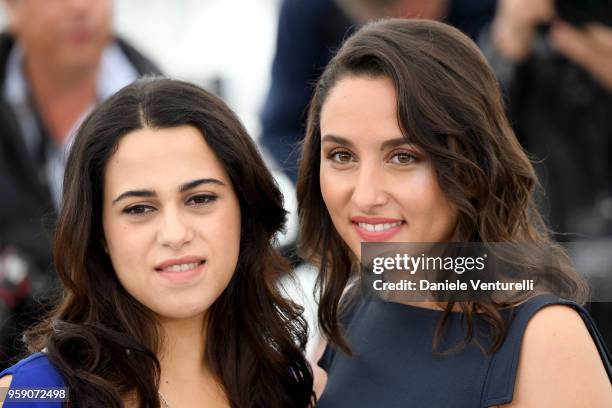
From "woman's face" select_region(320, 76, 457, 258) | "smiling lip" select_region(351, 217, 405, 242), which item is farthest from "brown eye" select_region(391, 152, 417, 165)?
"smiling lip" select_region(351, 217, 405, 242)

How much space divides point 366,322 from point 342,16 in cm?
144

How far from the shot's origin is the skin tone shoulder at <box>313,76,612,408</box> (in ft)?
7.21

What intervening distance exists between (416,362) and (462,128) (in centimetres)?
59

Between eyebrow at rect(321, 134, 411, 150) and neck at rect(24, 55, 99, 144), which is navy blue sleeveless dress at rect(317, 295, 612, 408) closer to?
eyebrow at rect(321, 134, 411, 150)

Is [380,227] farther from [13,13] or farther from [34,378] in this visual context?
[13,13]

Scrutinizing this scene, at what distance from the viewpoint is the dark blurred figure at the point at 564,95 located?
11.0 feet

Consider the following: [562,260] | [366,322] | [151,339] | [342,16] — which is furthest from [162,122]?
[342,16]

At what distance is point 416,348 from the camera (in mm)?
2531

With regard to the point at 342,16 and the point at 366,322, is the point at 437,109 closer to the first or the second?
the point at 366,322

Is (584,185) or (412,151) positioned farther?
(584,185)

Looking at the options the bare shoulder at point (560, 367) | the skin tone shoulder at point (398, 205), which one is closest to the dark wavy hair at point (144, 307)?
the skin tone shoulder at point (398, 205)

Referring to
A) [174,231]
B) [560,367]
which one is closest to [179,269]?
[174,231]

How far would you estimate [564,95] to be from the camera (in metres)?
3.40

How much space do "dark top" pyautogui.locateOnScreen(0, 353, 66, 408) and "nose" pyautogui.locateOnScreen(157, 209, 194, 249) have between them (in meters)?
0.39
